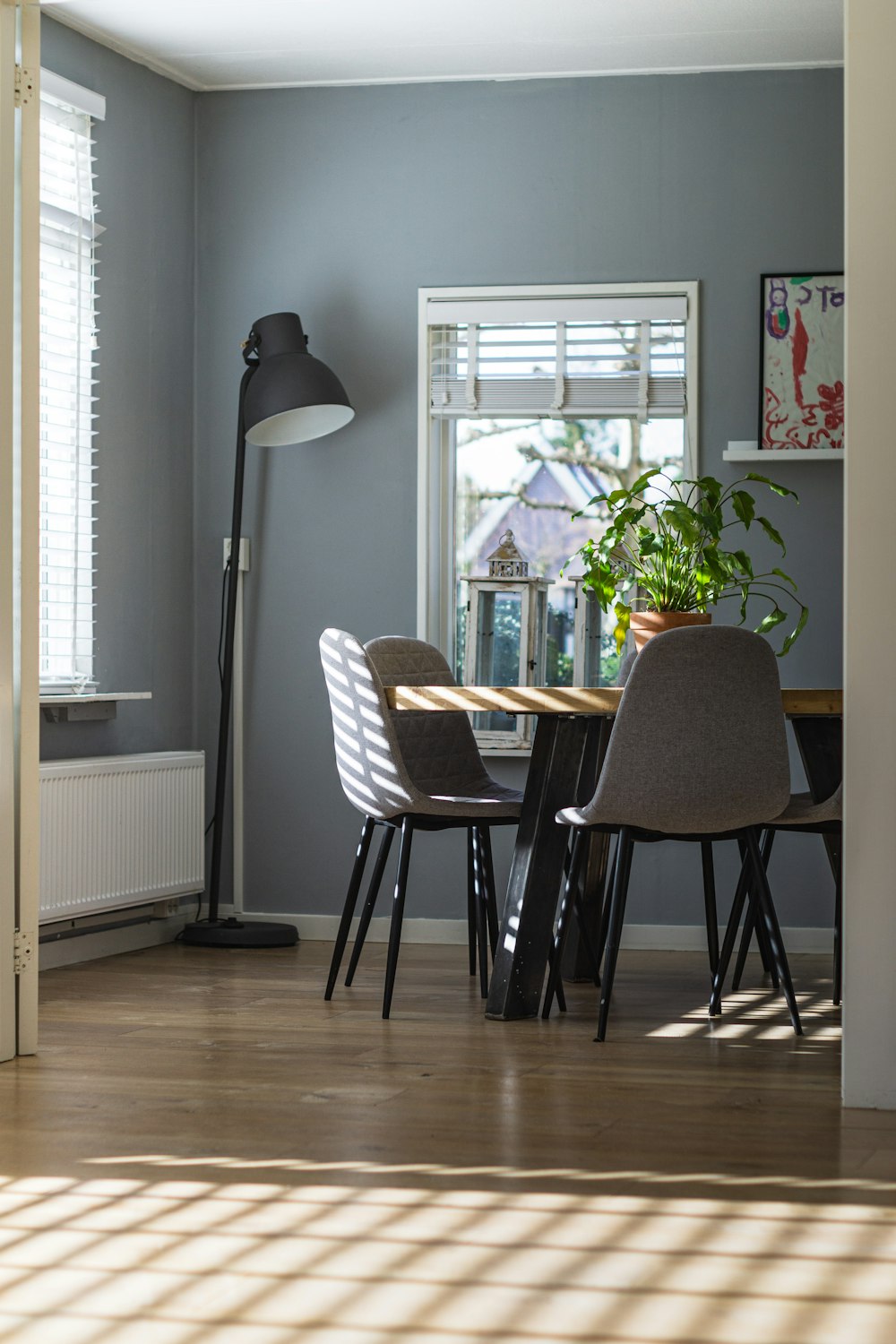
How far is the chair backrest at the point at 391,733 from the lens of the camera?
374 cm

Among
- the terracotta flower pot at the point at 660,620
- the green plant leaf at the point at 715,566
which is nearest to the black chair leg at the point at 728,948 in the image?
the terracotta flower pot at the point at 660,620

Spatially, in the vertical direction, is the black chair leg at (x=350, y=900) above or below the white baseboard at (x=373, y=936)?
above

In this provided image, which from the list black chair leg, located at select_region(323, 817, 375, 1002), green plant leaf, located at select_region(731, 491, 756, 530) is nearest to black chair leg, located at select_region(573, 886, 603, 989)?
black chair leg, located at select_region(323, 817, 375, 1002)

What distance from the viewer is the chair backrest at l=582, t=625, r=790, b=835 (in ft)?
11.0

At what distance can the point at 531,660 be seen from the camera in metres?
5.06

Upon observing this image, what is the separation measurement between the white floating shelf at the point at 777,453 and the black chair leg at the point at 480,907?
1.55 metres

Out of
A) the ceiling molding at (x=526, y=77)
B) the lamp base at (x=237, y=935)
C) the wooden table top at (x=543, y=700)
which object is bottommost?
the lamp base at (x=237, y=935)

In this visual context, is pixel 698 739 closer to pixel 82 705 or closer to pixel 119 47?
pixel 82 705

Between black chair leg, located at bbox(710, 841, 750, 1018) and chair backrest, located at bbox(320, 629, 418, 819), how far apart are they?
2.75 ft

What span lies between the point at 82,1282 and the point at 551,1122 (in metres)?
0.99

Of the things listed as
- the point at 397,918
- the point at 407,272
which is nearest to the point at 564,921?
the point at 397,918

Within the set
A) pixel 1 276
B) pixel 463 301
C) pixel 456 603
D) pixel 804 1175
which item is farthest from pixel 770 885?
pixel 1 276

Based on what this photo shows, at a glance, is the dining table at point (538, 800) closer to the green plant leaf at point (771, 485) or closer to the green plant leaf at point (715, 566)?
the green plant leaf at point (715, 566)

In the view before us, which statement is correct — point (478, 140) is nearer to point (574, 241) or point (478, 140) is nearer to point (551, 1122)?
point (574, 241)
